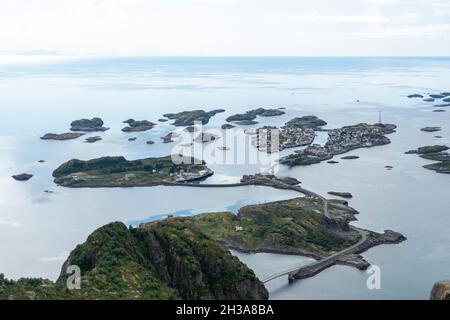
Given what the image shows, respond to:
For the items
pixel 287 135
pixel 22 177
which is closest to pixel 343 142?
pixel 287 135

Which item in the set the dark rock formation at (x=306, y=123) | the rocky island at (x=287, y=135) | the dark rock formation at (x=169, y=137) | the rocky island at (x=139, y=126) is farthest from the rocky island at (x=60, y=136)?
the dark rock formation at (x=306, y=123)

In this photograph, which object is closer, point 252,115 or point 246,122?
point 246,122

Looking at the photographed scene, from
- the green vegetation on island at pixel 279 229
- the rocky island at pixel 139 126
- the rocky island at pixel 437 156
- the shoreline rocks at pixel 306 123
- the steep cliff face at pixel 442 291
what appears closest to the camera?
the steep cliff face at pixel 442 291

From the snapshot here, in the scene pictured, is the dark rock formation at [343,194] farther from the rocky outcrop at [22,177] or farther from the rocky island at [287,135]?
the rocky outcrop at [22,177]

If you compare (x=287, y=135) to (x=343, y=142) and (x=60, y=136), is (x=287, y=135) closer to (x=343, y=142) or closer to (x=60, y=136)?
(x=343, y=142)

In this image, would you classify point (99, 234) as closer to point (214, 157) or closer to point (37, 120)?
point (214, 157)

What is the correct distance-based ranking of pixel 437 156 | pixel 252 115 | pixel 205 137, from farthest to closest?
pixel 252 115 → pixel 205 137 → pixel 437 156

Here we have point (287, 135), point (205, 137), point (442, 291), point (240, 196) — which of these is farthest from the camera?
point (287, 135)
